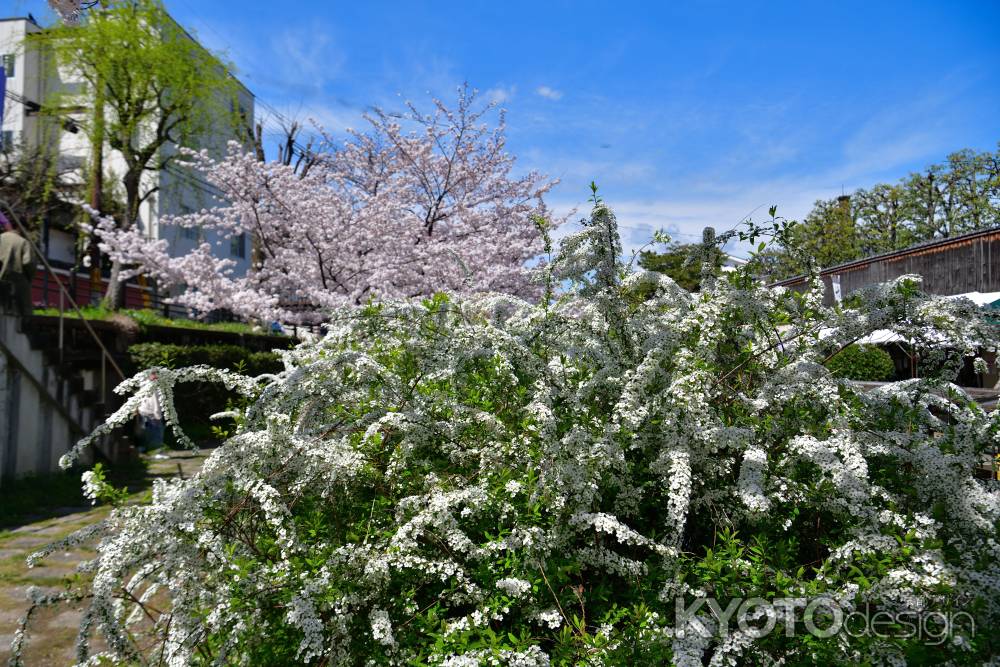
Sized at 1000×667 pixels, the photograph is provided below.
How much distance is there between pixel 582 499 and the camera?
7.55ft

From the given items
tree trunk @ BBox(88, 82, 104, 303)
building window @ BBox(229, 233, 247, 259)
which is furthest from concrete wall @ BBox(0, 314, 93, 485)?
building window @ BBox(229, 233, 247, 259)

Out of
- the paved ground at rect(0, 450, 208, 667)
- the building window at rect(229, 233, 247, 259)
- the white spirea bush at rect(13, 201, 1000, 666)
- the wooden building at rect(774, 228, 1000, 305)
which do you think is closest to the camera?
the white spirea bush at rect(13, 201, 1000, 666)

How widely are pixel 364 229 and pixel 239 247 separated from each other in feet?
75.7

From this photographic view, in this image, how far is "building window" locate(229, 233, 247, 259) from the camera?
3141 cm

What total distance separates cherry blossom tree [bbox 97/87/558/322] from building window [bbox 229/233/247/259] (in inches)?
603

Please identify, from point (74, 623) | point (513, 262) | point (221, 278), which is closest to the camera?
point (74, 623)

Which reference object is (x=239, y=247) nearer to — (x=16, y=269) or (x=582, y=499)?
(x=16, y=269)

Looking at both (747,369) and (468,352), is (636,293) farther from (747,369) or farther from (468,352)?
(468,352)

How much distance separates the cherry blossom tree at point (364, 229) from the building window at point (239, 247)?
15.3 m

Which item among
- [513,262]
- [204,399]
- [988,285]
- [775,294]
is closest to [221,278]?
[204,399]

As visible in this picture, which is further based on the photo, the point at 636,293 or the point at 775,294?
the point at 636,293

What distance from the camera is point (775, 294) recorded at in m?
3.17

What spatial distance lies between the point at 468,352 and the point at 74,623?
380 cm

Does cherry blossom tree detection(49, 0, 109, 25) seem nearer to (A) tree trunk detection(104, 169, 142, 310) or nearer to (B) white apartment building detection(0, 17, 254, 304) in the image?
(A) tree trunk detection(104, 169, 142, 310)
